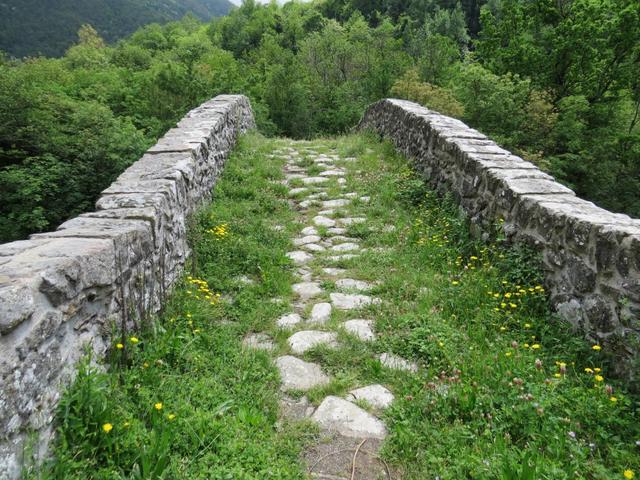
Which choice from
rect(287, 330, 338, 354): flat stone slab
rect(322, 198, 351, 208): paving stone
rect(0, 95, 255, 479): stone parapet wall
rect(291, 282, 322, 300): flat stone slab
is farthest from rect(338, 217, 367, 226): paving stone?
rect(287, 330, 338, 354): flat stone slab

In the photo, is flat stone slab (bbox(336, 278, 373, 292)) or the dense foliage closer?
Answer: flat stone slab (bbox(336, 278, 373, 292))

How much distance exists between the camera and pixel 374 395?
9.18ft

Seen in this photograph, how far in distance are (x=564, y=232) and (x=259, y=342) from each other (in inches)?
95.1

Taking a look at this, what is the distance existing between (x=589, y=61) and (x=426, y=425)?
1730 centimetres

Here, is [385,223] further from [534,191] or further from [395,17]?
[395,17]

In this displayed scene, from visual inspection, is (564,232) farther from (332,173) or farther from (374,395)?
(332,173)

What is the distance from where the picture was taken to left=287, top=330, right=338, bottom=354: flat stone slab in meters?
3.29

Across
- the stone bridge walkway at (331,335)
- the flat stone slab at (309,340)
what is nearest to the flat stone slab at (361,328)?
the stone bridge walkway at (331,335)

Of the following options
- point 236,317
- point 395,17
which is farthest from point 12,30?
point 236,317

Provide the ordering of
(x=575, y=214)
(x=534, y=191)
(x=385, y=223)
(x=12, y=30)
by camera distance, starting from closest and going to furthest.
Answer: (x=575, y=214) < (x=534, y=191) < (x=385, y=223) < (x=12, y=30)

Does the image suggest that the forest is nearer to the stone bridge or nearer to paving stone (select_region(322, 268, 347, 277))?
the stone bridge

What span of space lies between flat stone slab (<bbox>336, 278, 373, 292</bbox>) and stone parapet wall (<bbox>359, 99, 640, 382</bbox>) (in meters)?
1.37

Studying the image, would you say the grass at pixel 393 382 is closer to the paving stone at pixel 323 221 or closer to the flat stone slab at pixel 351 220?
the flat stone slab at pixel 351 220

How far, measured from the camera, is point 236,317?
3621 millimetres
